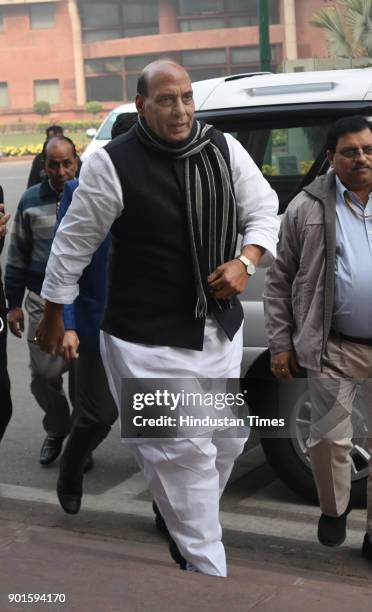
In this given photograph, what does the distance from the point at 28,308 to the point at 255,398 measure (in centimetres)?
166

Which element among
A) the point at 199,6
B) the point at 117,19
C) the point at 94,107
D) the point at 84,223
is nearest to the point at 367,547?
the point at 84,223

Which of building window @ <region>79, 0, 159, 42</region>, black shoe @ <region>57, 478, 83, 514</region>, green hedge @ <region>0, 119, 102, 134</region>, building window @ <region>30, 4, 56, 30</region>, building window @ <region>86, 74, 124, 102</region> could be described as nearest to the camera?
black shoe @ <region>57, 478, 83, 514</region>

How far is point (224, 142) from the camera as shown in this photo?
4.30m

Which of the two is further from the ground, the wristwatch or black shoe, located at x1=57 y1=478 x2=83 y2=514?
the wristwatch

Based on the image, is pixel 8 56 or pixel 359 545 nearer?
pixel 359 545

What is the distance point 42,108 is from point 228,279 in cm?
7784

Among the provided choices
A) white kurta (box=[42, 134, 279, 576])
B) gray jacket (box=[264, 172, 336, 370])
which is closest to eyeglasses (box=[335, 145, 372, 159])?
gray jacket (box=[264, 172, 336, 370])

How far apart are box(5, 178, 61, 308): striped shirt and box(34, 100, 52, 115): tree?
74834mm

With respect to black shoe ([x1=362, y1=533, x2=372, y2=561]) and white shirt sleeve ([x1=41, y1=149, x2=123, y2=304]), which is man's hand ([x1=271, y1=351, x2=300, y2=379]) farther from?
white shirt sleeve ([x1=41, y1=149, x2=123, y2=304])

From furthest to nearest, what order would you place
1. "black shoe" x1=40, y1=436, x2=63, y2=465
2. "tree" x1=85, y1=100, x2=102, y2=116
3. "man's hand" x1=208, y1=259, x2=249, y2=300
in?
"tree" x1=85, y1=100, x2=102, y2=116, "black shoe" x1=40, y1=436, x2=63, y2=465, "man's hand" x1=208, y1=259, x2=249, y2=300

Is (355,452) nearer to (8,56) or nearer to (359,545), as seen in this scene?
(359,545)

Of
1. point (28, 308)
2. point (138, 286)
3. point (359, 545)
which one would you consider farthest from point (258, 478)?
point (138, 286)

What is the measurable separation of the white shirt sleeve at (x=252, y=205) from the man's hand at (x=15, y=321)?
7.79ft

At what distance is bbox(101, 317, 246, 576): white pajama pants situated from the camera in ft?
14.0
